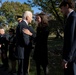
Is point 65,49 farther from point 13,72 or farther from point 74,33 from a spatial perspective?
point 13,72

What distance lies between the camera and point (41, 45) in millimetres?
7184

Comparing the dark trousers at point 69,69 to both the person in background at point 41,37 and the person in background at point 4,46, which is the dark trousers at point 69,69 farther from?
the person in background at point 4,46

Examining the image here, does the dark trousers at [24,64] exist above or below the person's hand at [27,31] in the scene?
below

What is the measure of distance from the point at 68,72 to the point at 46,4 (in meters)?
14.6

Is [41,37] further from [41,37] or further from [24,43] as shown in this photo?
[24,43]

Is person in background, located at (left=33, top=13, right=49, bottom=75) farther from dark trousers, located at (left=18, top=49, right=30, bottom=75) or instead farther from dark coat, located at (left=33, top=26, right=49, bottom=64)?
dark trousers, located at (left=18, top=49, right=30, bottom=75)

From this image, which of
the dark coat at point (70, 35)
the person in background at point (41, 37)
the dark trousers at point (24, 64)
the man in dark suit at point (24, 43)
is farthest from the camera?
the dark trousers at point (24, 64)

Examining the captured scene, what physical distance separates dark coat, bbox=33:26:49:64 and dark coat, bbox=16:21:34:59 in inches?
11.3

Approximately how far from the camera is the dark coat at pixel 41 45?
712 cm

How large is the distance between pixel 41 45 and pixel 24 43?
0.50 meters

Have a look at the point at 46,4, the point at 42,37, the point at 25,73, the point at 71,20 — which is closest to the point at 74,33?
the point at 71,20

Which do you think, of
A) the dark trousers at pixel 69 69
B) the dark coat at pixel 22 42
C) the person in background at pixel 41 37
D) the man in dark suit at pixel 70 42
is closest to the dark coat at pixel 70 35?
the man in dark suit at pixel 70 42

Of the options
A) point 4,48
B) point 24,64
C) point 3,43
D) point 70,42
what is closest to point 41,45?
point 24,64

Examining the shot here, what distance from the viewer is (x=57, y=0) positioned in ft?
58.4
